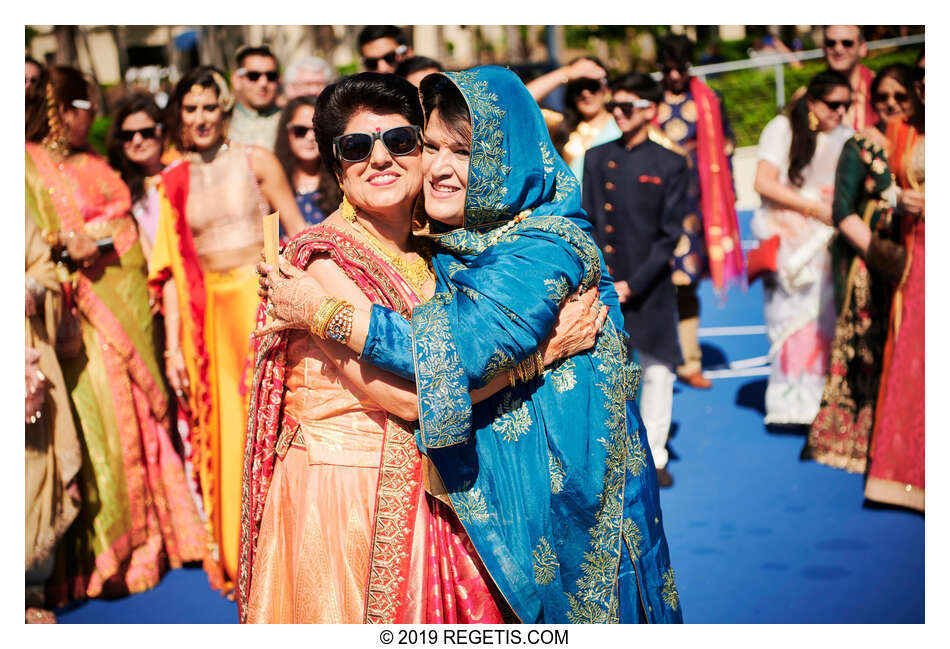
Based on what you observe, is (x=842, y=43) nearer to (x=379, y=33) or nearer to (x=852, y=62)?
(x=852, y=62)

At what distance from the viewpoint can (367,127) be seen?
2529 mm

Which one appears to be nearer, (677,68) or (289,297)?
(289,297)

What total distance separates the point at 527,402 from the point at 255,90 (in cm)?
371

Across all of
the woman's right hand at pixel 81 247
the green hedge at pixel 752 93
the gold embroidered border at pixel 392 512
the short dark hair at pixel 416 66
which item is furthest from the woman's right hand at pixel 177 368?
the green hedge at pixel 752 93

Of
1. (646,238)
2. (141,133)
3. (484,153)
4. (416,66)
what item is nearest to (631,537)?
(484,153)

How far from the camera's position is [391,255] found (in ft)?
8.45

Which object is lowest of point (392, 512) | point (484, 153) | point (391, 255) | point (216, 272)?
point (392, 512)

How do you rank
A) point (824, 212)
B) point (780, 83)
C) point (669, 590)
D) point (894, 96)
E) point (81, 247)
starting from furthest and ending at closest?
point (780, 83)
point (824, 212)
point (894, 96)
point (81, 247)
point (669, 590)

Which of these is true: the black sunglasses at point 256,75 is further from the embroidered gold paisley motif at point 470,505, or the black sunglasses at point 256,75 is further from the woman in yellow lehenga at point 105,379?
the embroidered gold paisley motif at point 470,505

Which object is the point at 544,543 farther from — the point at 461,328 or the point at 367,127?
the point at 367,127

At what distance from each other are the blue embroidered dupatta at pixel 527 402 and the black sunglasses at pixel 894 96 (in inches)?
131

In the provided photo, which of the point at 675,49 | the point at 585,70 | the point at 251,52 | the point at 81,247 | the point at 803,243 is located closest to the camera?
the point at 81,247

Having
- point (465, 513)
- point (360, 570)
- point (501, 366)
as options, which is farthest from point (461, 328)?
point (360, 570)

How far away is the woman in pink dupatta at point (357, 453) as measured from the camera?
97.9 inches
